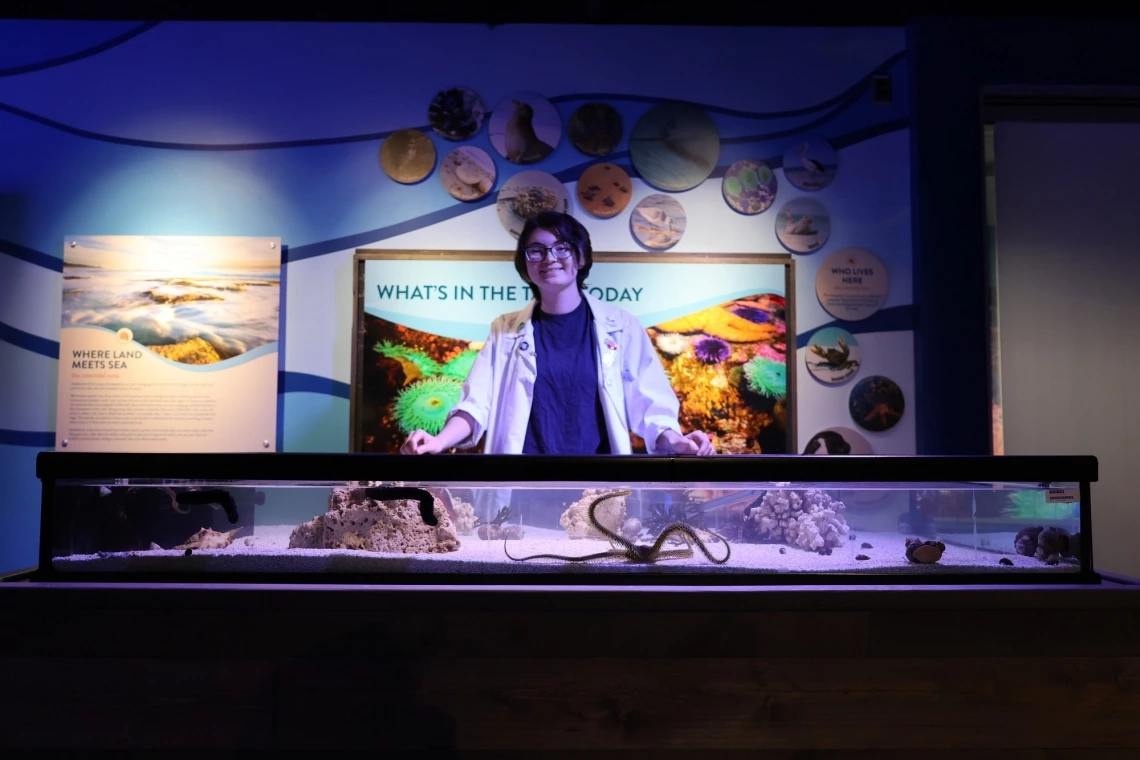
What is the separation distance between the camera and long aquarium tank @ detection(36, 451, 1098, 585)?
140 centimetres

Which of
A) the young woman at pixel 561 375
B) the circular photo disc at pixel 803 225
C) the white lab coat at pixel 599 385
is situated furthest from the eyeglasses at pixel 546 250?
the circular photo disc at pixel 803 225

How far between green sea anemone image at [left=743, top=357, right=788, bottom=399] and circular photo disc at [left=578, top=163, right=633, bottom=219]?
0.91 m

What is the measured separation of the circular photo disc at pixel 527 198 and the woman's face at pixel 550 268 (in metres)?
→ 0.66

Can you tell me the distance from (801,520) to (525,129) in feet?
8.74

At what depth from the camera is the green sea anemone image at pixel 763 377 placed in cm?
358

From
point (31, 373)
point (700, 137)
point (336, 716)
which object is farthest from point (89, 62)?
point (336, 716)

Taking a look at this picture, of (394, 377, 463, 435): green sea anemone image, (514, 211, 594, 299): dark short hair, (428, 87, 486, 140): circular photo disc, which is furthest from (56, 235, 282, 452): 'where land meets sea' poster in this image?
(514, 211, 594, 299): dark short hair

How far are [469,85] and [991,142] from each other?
2382mm

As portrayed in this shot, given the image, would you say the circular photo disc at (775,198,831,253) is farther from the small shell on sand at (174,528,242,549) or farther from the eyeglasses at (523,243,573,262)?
the small shell on sand at (174,528,242,549)

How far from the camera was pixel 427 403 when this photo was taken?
354 cm

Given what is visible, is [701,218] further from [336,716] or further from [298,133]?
[336,716]

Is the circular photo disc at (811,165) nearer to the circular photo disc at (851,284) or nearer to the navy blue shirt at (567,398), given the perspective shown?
the circular photo disc at (851,284)

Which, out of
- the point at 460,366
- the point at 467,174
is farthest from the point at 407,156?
the point at 460,366

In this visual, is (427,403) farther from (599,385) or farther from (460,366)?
(599,385)
